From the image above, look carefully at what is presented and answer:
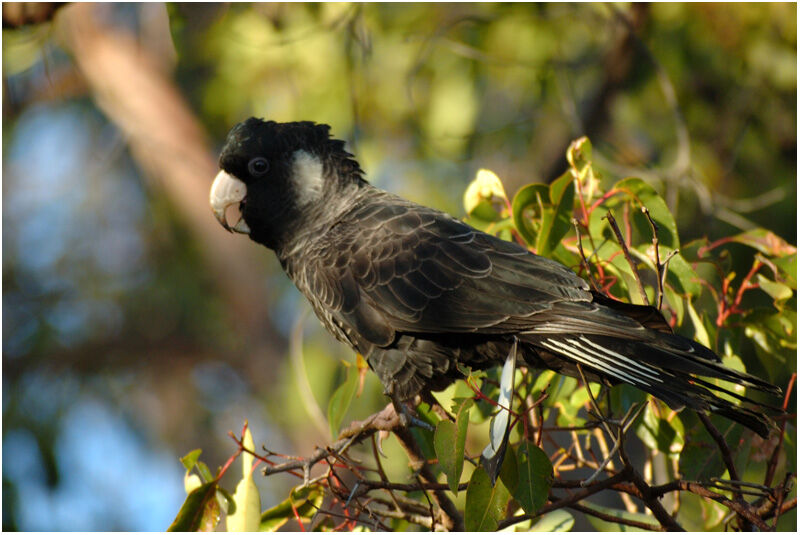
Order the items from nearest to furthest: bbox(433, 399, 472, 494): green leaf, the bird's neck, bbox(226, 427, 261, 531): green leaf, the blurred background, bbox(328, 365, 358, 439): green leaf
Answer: bbox(433, 399, 472, 494): green leaf < bbox(226, 427, 261, 531): green leaf < bbox(328, 365, 358, 439): green leaf < the bird's neck < the blurred background

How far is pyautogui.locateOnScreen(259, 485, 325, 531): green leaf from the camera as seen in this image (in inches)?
74.9

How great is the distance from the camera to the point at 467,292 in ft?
6.81

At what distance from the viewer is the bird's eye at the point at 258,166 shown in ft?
8.20

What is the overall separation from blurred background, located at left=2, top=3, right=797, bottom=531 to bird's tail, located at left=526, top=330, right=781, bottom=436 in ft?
4.25

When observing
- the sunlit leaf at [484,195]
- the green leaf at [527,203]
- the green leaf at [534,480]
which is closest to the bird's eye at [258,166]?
the sunlit leaf at [484,195]

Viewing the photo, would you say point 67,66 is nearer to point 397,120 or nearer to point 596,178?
point 397,120

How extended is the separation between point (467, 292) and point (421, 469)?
47 centimetres

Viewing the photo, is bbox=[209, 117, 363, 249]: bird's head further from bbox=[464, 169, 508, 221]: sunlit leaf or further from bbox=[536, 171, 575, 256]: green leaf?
bbox=[536, 171, 575, 256]: green leaf

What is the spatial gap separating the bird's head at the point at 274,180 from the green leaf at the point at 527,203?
2.25 ft

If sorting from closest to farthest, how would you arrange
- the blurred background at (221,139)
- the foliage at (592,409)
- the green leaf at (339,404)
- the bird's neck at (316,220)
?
the foliage at (592,409) → the green leaf at (339,404) → the bird's neck at (316,220) → the blurred background at (221,139)

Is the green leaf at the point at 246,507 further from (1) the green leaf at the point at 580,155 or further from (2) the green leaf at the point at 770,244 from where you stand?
(2) the green leaf at the point at 770,244

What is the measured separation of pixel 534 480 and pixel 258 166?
4.49 ft

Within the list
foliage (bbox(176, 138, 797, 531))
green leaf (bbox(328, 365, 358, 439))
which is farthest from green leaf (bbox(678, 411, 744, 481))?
green leaf (bbox(328, 365, 358, 439))

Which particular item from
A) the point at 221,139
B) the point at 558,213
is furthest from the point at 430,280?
the point at 221,139
